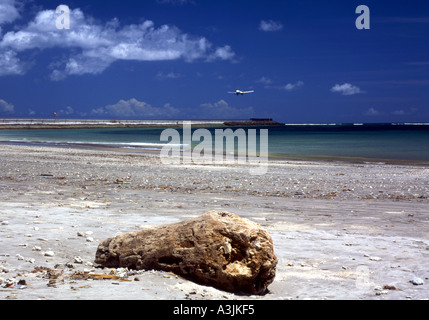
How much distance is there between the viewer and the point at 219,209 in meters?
11.1

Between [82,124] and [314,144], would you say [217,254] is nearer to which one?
[314,144]

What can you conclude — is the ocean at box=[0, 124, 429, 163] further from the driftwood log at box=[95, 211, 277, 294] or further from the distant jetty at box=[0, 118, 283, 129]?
the distant jetty at box=[0, 118, 283, 129]

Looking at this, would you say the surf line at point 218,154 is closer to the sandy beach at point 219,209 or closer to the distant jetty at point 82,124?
the sandy beach at point 219,209

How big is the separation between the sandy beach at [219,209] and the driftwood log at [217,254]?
5.7 inches

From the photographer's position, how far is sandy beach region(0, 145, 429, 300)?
5.45 m

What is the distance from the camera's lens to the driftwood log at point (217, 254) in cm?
541

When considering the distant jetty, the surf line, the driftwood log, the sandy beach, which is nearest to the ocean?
the surf line

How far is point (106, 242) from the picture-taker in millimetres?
6316

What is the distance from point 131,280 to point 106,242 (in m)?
1.04

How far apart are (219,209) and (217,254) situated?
A: 5.66m

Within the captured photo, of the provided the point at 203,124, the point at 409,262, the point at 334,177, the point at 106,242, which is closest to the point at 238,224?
the point at 106,242

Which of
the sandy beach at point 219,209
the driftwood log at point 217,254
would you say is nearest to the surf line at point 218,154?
the sandy beach at point 219,209

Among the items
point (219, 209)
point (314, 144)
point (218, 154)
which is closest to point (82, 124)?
point (314, 144)
